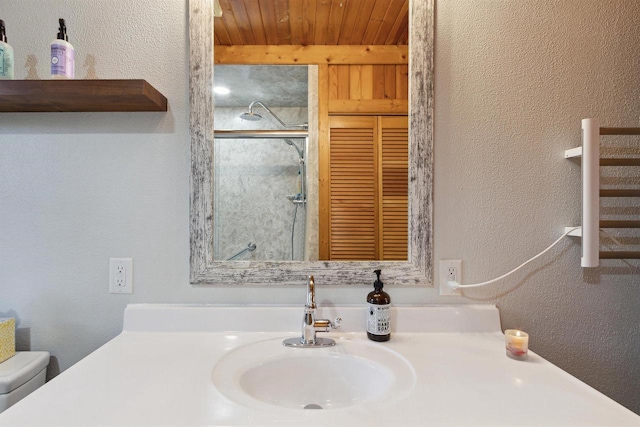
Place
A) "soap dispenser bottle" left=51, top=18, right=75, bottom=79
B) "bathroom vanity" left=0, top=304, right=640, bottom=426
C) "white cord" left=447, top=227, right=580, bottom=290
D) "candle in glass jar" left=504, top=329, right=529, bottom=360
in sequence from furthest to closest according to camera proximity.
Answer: "white cord" left=447, top=227, right=580, bottom=290 → "soap dispenser bottle" left=51, top=18, right=75, bottom=79 → "candle in glass jar" left=504, top=329, right=529, bottom=360 → "bathroom vanity" left=0, top=304, right=640, bottom=426

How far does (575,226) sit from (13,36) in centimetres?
183

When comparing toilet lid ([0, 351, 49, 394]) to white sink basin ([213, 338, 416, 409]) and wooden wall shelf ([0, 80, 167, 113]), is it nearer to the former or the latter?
white sink basin ([213, 338, 416, 409])

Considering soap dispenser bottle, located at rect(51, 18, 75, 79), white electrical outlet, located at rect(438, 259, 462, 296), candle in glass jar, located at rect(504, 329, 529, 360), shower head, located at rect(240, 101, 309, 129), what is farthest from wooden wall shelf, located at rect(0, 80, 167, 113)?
candle in glass jar, located at rect(504, 329, 529, 360)

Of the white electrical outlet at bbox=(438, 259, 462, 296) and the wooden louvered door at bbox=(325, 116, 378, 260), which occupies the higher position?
the wooden louvered door at bbox=(325, 116, 378, 260)

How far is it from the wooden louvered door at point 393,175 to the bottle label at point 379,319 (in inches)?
6.5

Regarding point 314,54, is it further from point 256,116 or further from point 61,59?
point 61,59

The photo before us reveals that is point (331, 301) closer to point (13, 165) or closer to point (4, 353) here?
point (4, 353)

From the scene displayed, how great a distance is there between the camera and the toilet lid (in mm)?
895

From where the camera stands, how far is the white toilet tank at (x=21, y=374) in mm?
888

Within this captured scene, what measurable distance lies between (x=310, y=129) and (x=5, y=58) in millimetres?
874

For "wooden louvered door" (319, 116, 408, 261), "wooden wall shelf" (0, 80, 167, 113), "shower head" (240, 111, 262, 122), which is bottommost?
"wooden louvered door" (319, 116, 408, 261)

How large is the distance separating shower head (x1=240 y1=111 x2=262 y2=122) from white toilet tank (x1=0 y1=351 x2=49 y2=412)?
0.92m

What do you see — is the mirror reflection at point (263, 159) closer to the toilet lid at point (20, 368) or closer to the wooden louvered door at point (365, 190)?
the wooden louvered door at point (365, 190)

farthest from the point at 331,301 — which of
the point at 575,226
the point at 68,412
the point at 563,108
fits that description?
the point at 563,108
